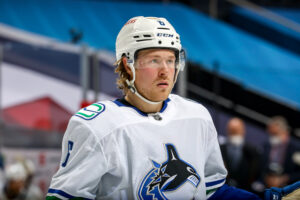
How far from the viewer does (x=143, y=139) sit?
5.03ft

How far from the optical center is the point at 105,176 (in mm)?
1547

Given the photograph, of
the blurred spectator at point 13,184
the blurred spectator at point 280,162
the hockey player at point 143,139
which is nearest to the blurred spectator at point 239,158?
the blurred spectator at point 280,162

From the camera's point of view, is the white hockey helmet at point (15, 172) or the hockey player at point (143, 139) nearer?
the hockey player at point (143, 139)

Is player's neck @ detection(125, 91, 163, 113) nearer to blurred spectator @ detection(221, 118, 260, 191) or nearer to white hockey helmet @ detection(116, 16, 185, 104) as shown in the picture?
white hockey helmet @ detection(116, 16, 185, 104)

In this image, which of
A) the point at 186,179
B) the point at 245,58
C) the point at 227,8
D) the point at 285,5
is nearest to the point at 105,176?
the point at 186,179

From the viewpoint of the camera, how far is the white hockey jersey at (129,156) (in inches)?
58.4

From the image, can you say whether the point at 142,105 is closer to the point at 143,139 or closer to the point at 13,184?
the point at 143,139

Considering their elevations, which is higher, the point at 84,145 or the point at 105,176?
the point at 84,145

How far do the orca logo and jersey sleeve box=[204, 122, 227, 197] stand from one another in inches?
5.4

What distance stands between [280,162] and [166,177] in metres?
2.85

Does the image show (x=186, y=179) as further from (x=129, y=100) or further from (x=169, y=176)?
(x=129, y=100)

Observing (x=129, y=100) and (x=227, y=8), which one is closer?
(x=129, y=100)

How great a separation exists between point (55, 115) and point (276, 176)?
1.87 m

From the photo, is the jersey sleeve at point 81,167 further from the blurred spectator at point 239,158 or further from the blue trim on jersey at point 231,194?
the blurred spectator at point 239,158
